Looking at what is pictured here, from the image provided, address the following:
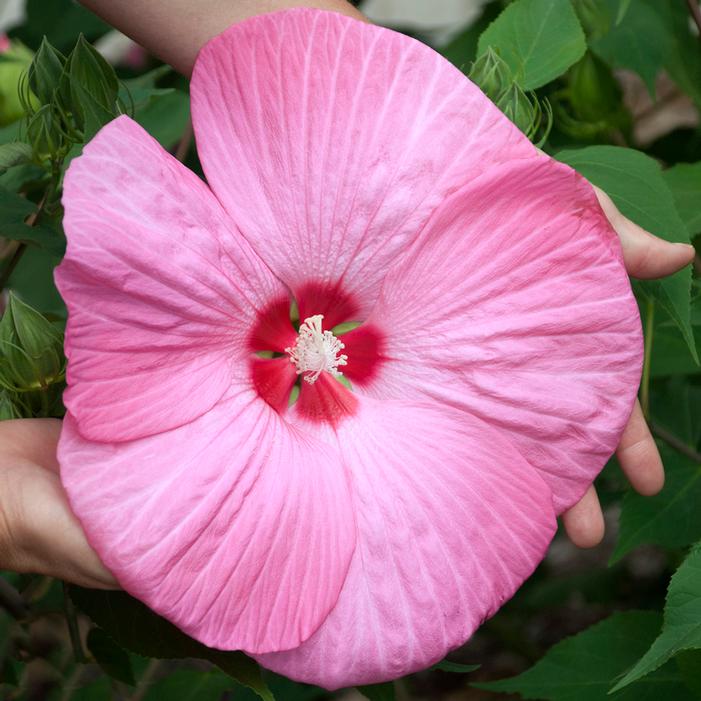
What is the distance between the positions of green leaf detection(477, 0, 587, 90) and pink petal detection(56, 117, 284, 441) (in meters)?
0.37

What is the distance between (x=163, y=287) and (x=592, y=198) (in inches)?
13.1

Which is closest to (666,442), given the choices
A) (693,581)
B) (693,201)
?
(693,201)

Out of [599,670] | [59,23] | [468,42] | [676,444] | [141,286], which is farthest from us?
[59,23]

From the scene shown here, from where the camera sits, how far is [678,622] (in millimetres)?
810

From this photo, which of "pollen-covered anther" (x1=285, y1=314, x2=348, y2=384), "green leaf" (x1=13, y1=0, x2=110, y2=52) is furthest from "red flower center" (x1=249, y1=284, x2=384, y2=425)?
"green leaf" (x1=13, y1=0, x2=110, y2=52)

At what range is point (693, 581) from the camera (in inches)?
32.4

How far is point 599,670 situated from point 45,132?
77cm

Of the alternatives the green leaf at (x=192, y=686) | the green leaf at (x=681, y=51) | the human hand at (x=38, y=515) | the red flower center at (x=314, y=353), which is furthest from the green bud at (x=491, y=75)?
the green leaf at (x=192, y=686)

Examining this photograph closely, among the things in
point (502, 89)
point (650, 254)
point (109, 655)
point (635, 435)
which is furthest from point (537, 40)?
point (109, 655)

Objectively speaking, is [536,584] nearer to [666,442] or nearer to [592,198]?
[666,442]

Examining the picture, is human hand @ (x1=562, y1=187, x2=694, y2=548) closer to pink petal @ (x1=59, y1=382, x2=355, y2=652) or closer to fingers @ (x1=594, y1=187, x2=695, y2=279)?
fingers @ (x1=594, y1=187, x2=695, y2=279)

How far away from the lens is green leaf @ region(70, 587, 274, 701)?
0.81 metres

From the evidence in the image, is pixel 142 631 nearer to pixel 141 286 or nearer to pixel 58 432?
pixel 58 432

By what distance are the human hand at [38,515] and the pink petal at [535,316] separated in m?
0.30
